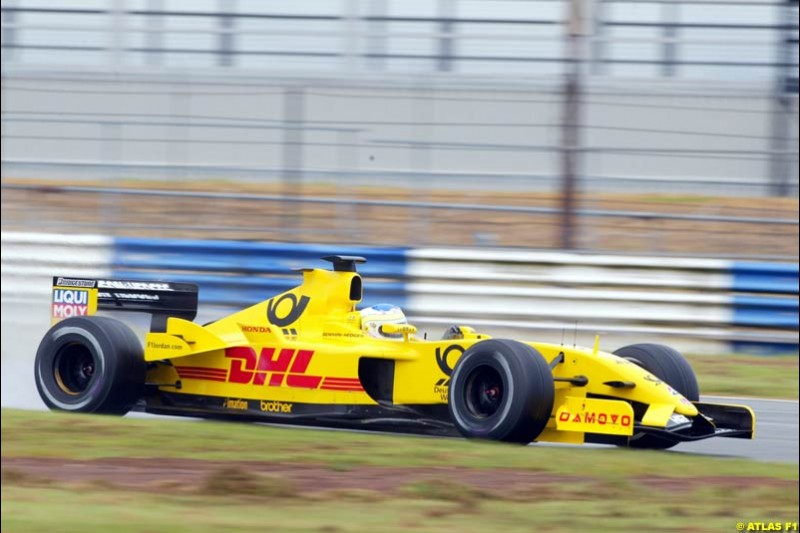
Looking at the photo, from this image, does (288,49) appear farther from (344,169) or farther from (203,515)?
(203,515)

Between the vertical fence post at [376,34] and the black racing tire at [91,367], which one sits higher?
the vertical fence post at [376,34]

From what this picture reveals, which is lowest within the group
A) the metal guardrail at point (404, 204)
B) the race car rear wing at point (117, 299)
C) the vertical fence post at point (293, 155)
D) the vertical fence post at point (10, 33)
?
the race car rear wing at point (117, 299)

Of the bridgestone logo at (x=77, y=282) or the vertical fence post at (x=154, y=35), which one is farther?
the vertical fence post at (x=154, y=35)

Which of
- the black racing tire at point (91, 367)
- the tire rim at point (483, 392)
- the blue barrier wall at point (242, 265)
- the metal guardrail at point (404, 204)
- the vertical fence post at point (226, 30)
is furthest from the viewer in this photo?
the vertical fence post at point (226, 30)

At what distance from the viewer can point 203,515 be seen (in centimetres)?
613

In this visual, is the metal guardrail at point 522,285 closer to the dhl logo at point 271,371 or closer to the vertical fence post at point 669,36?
the vertical fence post at point 669,36

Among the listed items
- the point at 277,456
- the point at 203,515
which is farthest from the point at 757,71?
the point at 203,515

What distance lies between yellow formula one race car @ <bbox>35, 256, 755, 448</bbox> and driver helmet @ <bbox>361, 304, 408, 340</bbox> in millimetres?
10

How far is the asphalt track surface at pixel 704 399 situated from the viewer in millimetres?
8625

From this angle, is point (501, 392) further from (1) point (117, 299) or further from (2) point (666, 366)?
(1) point (117, 299)

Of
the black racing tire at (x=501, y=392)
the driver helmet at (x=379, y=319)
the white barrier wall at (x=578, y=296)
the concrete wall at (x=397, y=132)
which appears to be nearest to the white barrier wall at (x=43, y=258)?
the concrete wall at (x=397, y=132)

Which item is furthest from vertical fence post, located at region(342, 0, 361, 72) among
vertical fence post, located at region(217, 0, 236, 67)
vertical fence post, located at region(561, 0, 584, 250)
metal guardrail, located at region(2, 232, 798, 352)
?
metal guardrail, located at region(2, 232, 798, 352)

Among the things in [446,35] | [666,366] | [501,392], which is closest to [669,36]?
[446,35]

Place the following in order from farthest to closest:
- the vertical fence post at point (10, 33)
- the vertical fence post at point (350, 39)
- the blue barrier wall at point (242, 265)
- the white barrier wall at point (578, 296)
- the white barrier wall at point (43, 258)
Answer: the vertical fence post at point (10, 33)
the vertical fence post at point (350, 39)
the blue barrier wall at point (242, 265)
the white barrier wall at point (578, 296)
the white barrier wall at point (43, 258)
